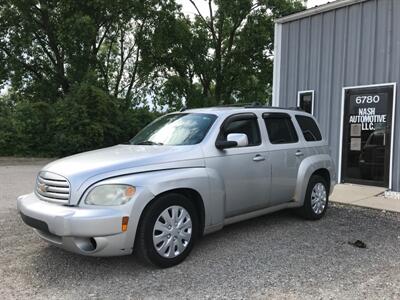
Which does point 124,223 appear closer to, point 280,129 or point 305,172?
point 280,129

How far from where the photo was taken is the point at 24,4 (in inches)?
814

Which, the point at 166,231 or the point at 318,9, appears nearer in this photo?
the point at 166,231

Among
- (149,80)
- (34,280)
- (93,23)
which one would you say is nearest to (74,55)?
(93,23)

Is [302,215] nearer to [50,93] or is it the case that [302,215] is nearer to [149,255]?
[149,255]

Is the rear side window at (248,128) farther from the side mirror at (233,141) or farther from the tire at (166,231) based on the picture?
the tire at (166,231)

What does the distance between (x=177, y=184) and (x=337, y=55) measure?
7.28 metres

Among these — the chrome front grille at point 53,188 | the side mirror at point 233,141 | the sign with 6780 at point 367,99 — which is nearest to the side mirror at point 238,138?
the side mirror at point 233,141

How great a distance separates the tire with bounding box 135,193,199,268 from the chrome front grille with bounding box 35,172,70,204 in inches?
32.4

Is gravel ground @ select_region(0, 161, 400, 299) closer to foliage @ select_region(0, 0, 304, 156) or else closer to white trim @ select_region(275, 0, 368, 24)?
white trim @ select_region(275, 0, 368, 24)

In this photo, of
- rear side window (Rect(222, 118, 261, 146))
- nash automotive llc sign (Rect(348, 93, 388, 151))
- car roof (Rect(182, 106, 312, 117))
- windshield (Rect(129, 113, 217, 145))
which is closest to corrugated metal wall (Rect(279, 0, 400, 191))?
nash automotive llc sign (Rect(348, 93, 388, 151))

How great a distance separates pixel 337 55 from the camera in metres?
10.3

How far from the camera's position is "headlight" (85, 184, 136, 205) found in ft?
13.5

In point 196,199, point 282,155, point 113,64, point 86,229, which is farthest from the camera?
point 113,64

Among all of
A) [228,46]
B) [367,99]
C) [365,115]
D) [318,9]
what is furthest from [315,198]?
[228,46]
